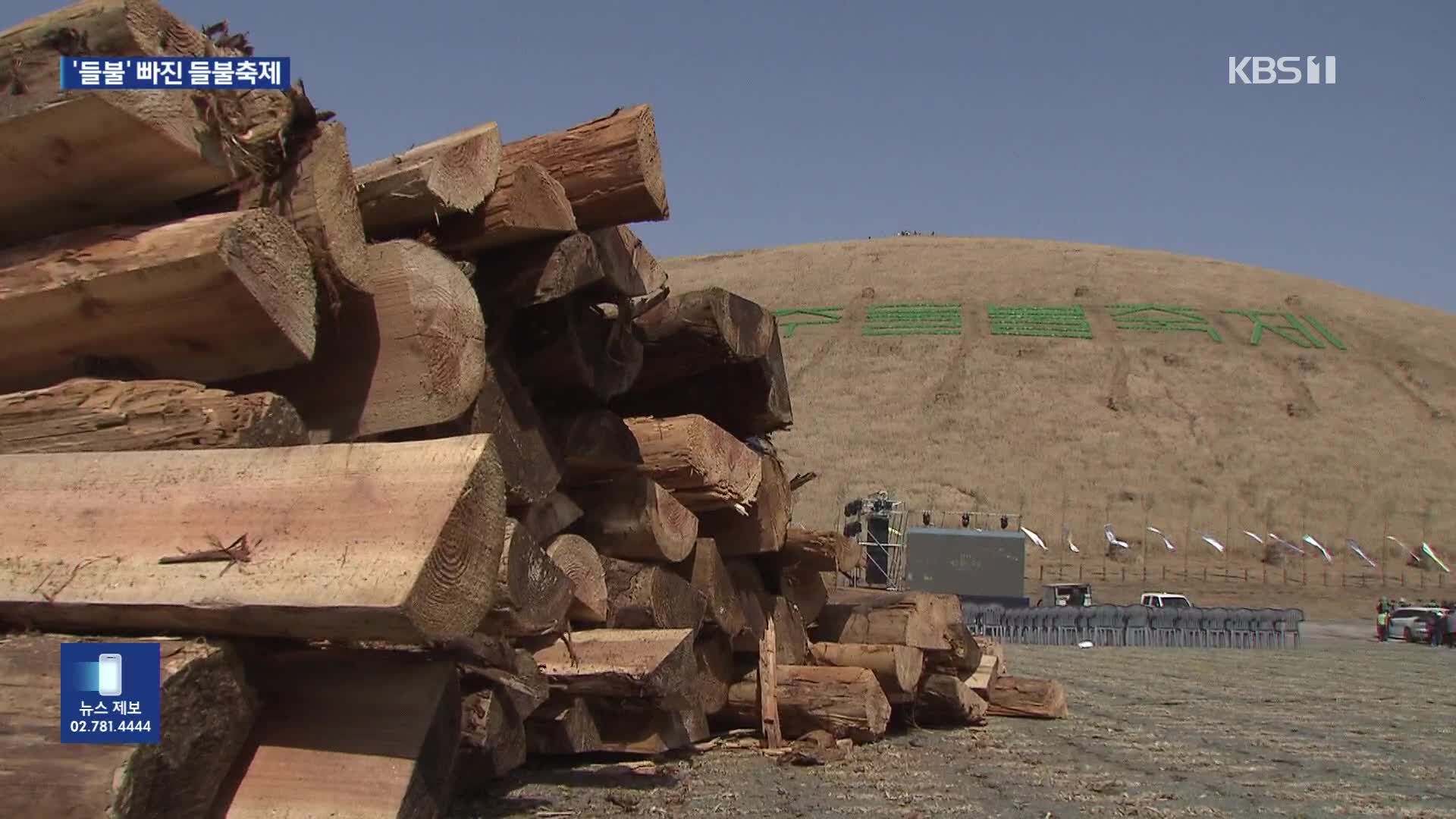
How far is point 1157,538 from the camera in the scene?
44594 millimetres

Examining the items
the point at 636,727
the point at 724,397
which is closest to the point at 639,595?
the point at 636,727

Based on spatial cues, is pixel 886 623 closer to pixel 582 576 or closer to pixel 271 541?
pixel 582 576

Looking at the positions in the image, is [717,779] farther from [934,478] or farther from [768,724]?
[934,478]

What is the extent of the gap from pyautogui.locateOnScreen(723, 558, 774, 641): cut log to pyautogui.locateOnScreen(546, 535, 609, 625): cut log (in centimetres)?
123

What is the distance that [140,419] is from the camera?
12.5 feet

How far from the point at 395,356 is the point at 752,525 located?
259cm

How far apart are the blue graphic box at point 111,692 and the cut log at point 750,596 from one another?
366 centimetres

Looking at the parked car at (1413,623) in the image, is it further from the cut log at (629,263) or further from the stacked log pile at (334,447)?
the cut log at (629,263)

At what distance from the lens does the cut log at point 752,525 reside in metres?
6.41

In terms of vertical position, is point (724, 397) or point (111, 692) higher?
point (724, 397)

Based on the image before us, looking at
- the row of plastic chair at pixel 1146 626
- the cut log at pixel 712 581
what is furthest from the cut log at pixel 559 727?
the row of plastic chair at pixel 1146 626

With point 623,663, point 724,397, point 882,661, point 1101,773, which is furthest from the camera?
point 882,661

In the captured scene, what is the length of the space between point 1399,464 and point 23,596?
5678 cm

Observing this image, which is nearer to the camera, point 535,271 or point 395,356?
point 395,356
